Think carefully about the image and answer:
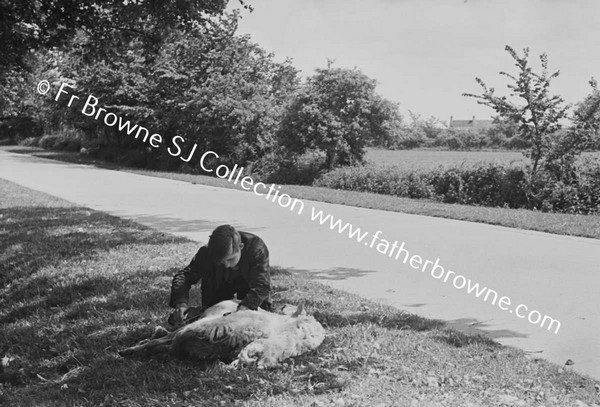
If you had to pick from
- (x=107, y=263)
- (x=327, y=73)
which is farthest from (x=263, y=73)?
(x=107, y=263)

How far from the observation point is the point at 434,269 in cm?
834

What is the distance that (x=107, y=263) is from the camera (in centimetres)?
815

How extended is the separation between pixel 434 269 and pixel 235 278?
4.12 metres

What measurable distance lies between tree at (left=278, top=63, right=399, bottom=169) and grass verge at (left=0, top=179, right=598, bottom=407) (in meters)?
13.1

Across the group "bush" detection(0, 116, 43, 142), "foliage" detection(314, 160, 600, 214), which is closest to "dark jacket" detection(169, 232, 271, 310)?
"foliage" detection(314, 160, 600, 214)

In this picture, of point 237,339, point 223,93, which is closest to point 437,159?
point 223,93

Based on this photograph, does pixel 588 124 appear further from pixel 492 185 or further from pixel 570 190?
pixel 492 185

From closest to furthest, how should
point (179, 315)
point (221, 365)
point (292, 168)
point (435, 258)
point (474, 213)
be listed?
point (221, 365)
point (179, 315)
point (435, 258)
point (474, 213)
point (292, 168)

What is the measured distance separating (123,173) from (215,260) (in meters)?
21.8

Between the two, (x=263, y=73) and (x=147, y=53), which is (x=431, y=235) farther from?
(x=263, y=73)

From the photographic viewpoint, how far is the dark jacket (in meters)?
4.80

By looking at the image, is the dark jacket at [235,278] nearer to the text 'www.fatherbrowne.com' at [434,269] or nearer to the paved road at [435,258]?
the paved road at [435,258]

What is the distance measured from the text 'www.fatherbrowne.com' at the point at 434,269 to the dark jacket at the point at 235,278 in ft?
9.43

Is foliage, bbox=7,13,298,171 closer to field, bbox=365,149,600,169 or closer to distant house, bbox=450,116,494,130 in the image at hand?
field, bbox=365,149,600,169
